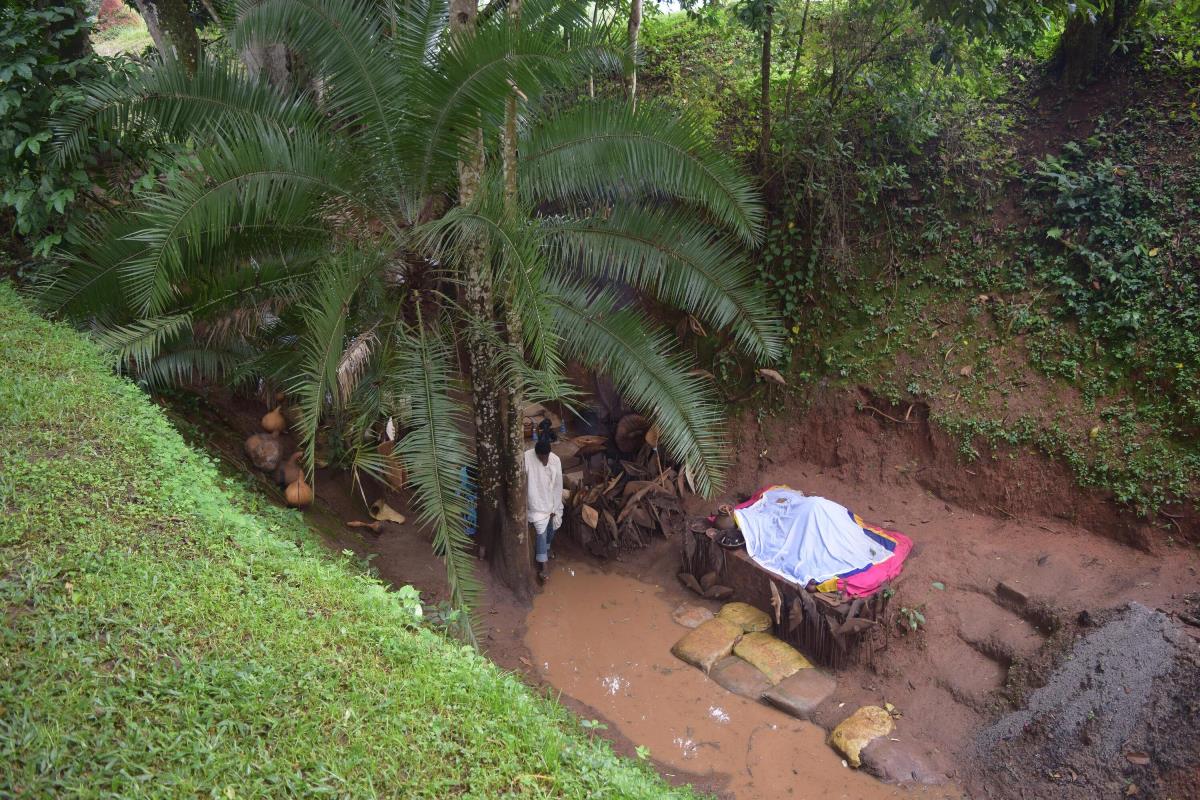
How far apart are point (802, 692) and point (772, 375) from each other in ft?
11.3

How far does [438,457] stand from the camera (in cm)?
516

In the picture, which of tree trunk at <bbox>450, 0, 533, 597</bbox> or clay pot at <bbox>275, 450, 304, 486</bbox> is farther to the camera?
clay pot at <bbox>275, 450, 304, 486</bbox>

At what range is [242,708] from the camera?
2758 millimetres

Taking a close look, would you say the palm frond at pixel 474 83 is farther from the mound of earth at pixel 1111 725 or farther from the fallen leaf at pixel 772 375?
the mound of earth at pixel 1111 725

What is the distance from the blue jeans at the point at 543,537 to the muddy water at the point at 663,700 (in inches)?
12.4

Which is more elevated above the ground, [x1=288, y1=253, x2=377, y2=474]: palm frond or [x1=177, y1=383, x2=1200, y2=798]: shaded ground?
[x1=288, y1=253, x2=377, y2=474]: palm frond

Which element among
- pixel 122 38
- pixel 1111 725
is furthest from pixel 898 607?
pixel 122 38

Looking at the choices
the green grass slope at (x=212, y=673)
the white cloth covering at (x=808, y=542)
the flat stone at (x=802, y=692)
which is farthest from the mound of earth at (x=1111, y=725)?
the green grass slope at (x=212, y=673)

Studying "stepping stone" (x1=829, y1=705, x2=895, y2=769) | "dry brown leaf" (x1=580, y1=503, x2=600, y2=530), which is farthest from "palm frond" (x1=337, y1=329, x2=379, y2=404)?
"stepping stone" (x1=829, y1=705, x2=895, y2=769)

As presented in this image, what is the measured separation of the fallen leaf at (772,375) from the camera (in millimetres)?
8150

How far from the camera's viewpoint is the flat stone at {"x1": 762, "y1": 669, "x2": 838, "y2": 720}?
227 inches

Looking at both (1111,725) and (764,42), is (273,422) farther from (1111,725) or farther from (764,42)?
(1111,725)

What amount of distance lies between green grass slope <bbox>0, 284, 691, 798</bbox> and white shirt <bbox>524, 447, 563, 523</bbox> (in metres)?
3.10

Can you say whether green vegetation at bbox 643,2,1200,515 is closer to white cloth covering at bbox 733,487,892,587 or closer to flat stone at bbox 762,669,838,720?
white cloth covering at bbox 733,487,892,587
